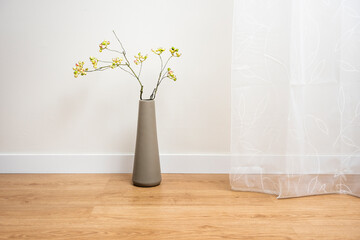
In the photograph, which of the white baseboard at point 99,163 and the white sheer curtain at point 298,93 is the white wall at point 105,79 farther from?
the white sheer curtain at point 298,93

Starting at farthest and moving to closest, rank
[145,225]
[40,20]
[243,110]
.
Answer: [40,20], [243,110], [145,225]

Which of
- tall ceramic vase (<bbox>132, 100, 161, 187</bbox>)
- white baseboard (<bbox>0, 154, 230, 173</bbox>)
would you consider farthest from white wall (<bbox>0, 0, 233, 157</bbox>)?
tall ceramic vase (<bbox>132, 100, 161, 187</bbox>)

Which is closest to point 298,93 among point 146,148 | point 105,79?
point 146,148

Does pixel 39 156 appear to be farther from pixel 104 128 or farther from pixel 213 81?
pixel 213 81

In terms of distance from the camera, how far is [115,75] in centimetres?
163

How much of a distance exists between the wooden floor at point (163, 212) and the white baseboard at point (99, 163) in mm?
113

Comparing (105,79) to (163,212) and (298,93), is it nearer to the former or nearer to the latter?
(163,212)

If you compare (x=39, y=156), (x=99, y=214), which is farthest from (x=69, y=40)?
(x=99, y=214)

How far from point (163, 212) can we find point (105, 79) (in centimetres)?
71

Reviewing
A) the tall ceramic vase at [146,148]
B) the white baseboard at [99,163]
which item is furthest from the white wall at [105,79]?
the tall ceramic vase at [146,148]

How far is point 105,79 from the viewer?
1.63 meters

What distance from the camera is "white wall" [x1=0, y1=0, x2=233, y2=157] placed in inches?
62.8

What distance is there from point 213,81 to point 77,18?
677mm

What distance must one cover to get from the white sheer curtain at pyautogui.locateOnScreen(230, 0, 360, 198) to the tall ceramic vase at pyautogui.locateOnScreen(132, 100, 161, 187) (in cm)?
33
